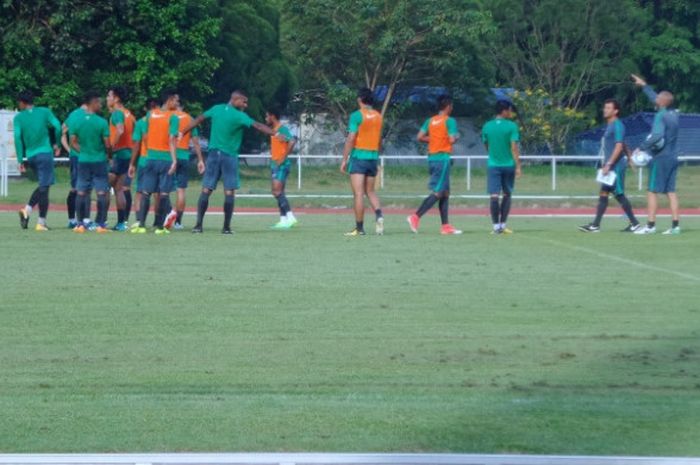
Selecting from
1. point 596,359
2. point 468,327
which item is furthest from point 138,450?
point 468,327

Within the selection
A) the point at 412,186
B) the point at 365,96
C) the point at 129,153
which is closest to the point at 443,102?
the point at 365,96

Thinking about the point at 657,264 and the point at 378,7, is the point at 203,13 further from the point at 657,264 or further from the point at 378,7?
the point at 657,264

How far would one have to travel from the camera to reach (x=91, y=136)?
19.0m

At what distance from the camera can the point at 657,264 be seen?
14977 millimetres

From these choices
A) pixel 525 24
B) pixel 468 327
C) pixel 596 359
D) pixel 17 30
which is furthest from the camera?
pixel 525 24

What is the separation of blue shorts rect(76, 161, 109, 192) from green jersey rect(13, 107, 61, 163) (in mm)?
631

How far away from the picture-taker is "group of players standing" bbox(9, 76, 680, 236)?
18.8 meters

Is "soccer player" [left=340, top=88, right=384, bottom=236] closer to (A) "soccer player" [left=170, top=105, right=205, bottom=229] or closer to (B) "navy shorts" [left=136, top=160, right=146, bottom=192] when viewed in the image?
(A) "soccer player" [left=170, top=105, right=205, bottom=229]

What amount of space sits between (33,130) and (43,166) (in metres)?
0.51

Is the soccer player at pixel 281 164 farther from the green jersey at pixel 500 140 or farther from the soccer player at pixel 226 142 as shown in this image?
the green jersey at pixel 500 140

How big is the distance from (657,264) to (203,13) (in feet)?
120

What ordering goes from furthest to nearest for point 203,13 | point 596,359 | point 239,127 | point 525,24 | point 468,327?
point 525,24
point 203,13
point 239,127
point 468,327
point 596,359

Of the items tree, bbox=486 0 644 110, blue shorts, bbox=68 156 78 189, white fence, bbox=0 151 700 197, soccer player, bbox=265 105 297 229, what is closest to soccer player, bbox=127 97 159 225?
blue shorts, bbox=68 156 78 189

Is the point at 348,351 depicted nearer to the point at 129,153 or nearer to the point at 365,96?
the point at 365,96
